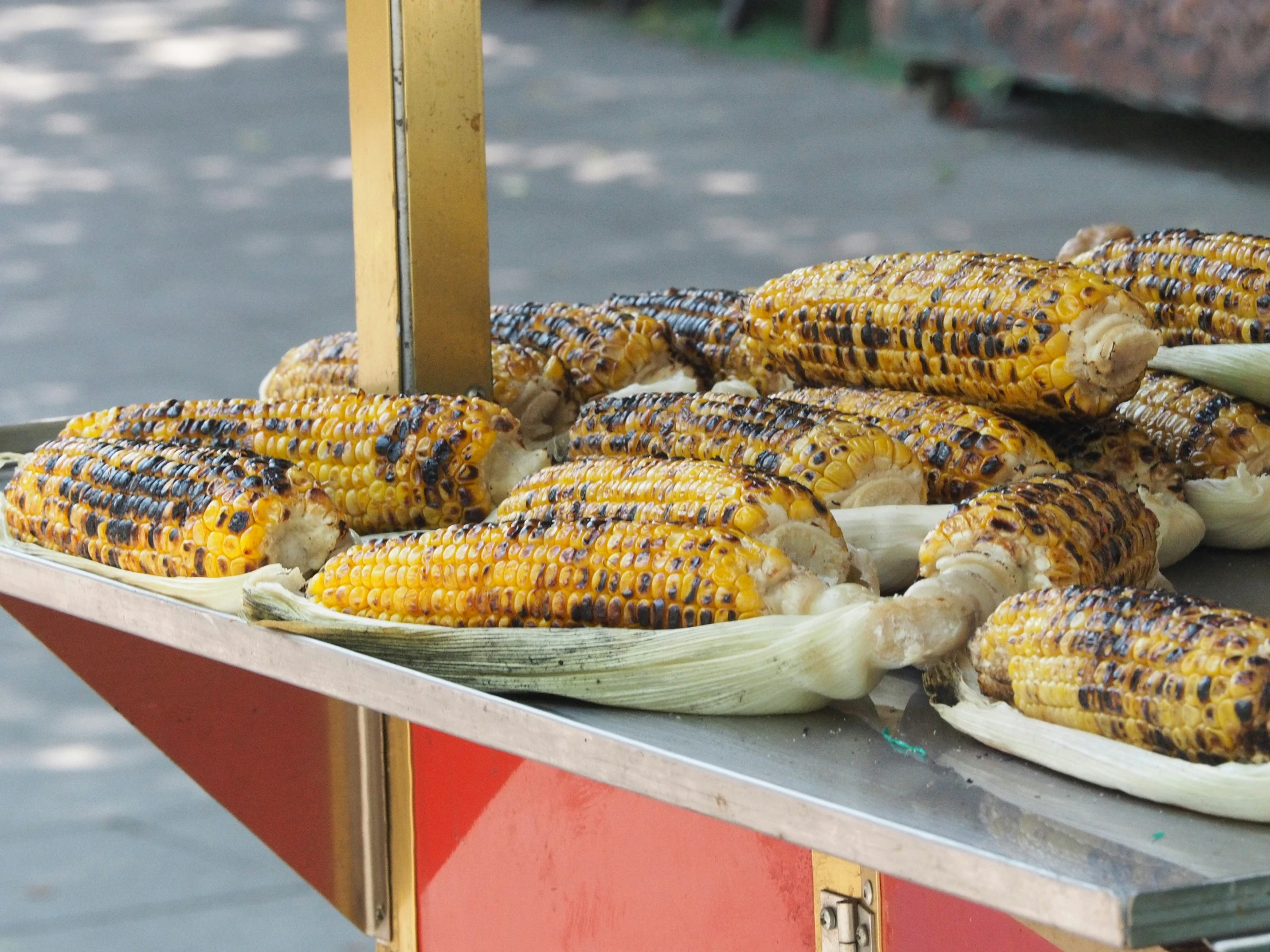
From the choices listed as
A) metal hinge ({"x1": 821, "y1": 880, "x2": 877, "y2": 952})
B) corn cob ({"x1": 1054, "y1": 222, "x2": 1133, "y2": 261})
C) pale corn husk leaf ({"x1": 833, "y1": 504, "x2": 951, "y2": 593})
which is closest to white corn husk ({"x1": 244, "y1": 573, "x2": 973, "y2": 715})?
pale corn husk leaf ({"x1": 833, "y1": 504, "x2": 951, "y2": 593})

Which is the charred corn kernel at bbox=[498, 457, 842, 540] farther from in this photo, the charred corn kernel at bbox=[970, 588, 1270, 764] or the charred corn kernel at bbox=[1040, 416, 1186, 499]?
the charred corn kernel at bbox=[1040, 416, 1186, 499]

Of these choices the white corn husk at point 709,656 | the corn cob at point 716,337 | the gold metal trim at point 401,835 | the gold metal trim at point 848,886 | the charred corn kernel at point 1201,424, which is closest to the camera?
the white corn husk at point 709,656

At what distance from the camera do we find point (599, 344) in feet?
7.18

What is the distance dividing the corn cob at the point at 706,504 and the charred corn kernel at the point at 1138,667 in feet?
0.72

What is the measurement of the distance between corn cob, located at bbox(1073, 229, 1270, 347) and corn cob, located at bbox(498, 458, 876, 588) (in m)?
0.63

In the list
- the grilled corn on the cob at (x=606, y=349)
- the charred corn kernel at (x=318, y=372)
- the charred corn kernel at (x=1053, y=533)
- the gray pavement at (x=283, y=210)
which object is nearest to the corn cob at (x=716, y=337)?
the grilled corn on the cob at (x=606, y=349)

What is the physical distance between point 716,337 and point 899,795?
114 cm

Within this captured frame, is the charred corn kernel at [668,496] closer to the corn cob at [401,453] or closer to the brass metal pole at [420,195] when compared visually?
the corn cob at [401,453]

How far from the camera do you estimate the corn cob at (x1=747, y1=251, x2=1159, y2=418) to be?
69.5 inches

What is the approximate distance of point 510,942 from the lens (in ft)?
7.25

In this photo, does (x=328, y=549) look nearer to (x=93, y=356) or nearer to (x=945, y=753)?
(x=945, y=753)

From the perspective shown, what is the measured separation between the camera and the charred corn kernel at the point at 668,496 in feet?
5.03

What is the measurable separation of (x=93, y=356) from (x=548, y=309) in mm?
4807

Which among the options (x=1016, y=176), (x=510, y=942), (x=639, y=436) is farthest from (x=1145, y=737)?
(x=1016, y=176)
